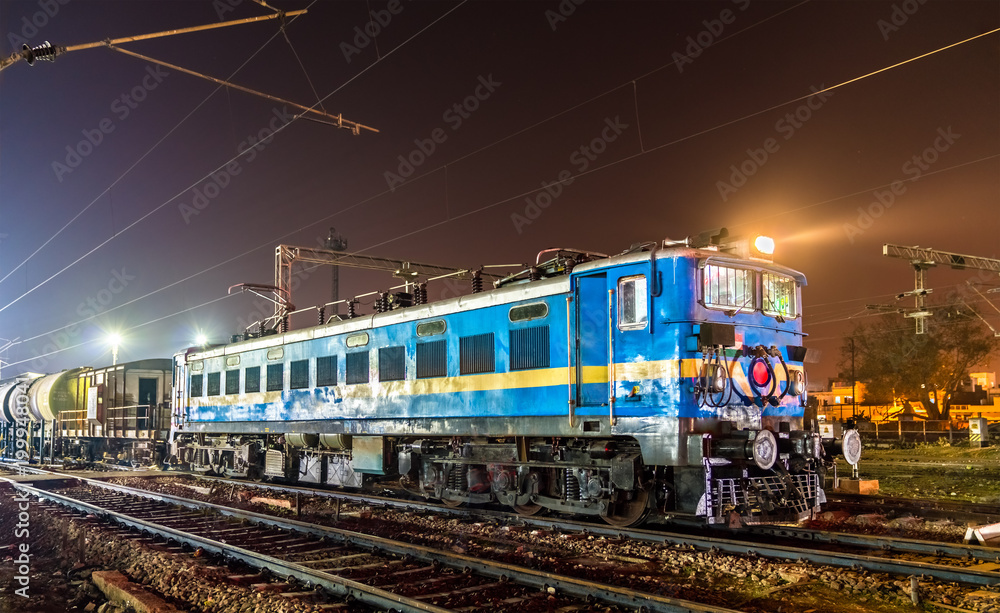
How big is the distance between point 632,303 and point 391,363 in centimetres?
593

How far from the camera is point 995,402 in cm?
7006

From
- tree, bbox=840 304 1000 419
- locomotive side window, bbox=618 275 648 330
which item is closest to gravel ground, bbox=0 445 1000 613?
locomotive side window, bbox=618 275 648 330

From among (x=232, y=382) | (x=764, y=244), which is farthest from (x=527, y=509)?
(x=232, y=382)

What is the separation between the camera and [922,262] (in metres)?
33.7

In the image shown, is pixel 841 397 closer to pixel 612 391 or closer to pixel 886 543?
pixel 886 543

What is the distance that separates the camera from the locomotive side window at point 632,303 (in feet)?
33.9

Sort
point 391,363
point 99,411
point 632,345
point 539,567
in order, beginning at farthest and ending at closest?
point 99,411
point 391,363
point 632,345
point 539,567

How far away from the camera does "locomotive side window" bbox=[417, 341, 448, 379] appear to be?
13.4m

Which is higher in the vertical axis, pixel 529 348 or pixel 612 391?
pixel 529 348

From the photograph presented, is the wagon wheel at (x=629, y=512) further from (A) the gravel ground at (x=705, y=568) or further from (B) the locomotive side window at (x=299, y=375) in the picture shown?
(B) the locomotive side window at (x=299, y=375)

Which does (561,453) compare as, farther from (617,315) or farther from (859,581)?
(859,581)

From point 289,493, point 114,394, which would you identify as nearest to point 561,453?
point 289,493

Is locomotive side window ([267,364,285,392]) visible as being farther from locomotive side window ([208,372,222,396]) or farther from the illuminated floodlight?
the illuminated floodlight

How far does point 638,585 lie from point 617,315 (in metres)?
3.89
